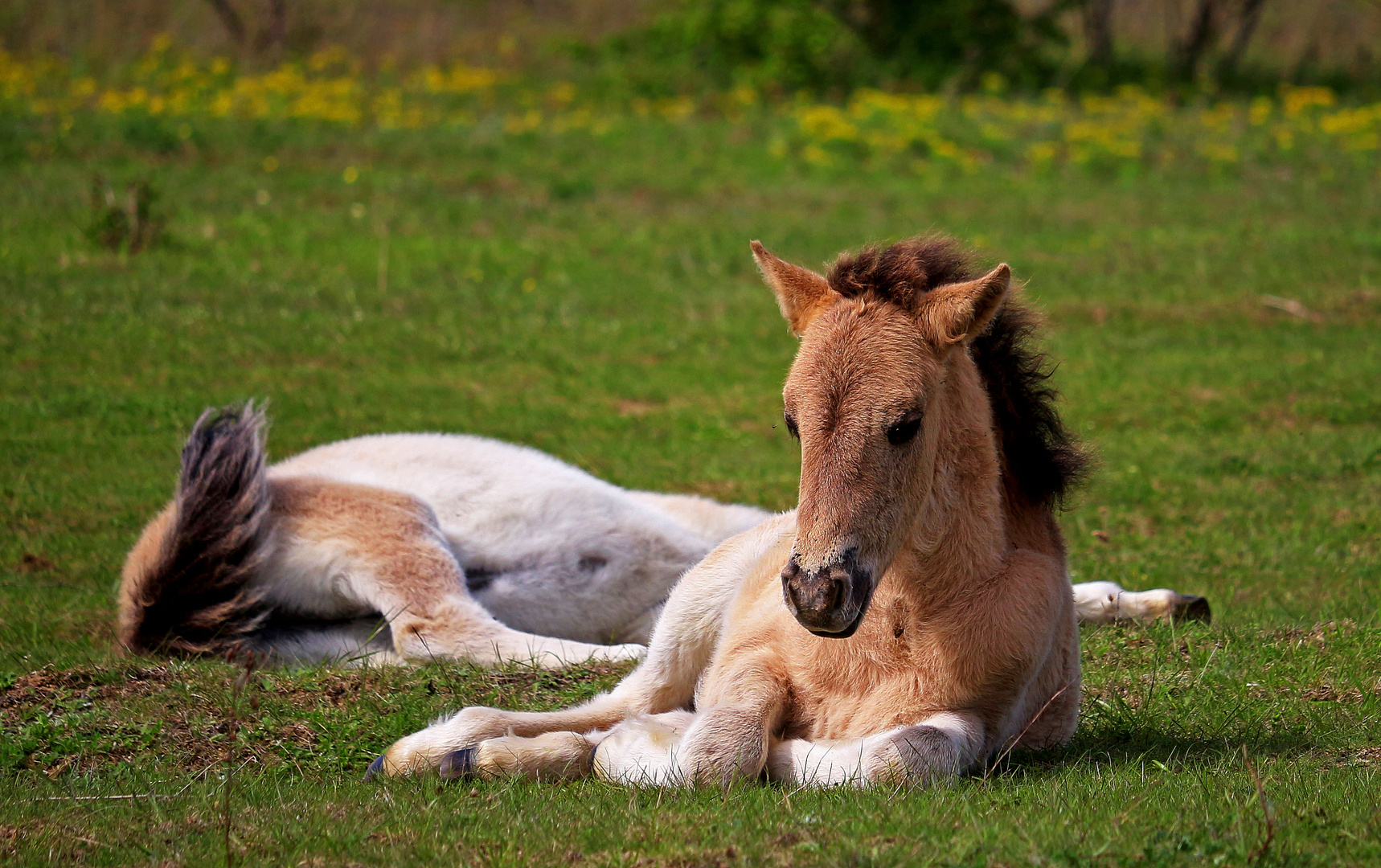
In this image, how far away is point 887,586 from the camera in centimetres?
420

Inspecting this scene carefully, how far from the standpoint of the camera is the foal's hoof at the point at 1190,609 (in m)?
6.07

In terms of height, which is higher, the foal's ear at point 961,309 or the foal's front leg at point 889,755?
the foal's ear at point 961,309

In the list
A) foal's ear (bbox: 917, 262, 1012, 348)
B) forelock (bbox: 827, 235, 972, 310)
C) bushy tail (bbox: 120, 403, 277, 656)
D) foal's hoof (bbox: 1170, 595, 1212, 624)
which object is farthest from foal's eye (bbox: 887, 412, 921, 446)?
bushy tail (bbox: 120, 403, 277, 656)

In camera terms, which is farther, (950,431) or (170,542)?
(170,542)

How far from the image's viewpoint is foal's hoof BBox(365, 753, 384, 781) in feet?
14.3

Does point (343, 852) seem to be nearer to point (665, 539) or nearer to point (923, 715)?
point (923, 715)

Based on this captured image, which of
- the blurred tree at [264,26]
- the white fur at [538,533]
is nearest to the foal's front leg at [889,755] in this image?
the white fur at [538,533]

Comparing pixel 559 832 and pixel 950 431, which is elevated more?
pixel 950 431

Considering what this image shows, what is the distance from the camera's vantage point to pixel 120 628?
239 inches

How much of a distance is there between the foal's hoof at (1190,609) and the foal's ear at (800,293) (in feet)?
9.19

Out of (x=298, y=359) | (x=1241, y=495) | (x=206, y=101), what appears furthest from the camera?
(x=206, y=101)

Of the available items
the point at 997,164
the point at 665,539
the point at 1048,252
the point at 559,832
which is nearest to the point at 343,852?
the point at 559,832

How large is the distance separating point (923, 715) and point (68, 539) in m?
5.46

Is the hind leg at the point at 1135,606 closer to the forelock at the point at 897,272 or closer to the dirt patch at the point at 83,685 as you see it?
the forelock at the point at 897,272
